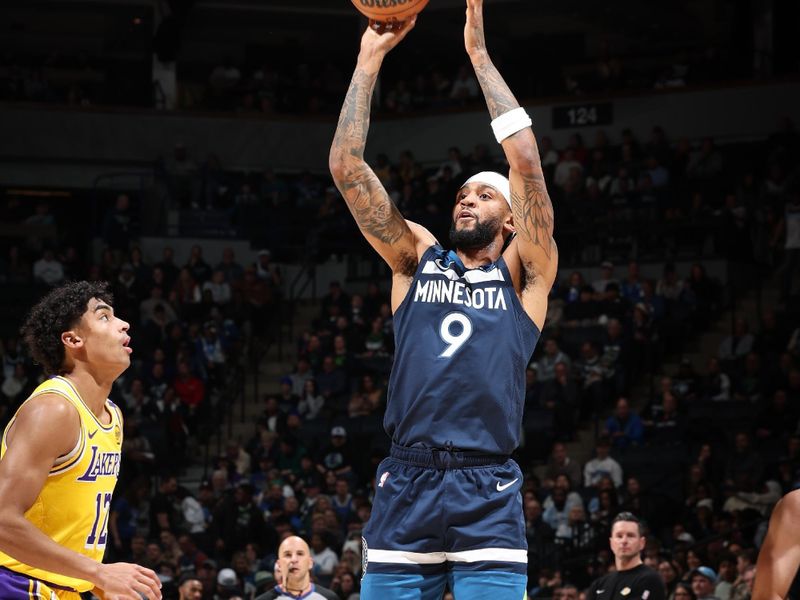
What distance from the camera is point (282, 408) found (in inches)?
691

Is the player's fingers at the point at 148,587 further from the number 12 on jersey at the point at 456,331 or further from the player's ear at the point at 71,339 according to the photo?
the number 12 on jersey at the point at 456,331

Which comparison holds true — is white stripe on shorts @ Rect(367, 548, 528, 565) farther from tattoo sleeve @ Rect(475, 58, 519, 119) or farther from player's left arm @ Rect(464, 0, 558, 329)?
tattoo sleeve @ Rect(475, 58, 519, 119)

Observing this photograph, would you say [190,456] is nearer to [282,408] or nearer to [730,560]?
[282,408]

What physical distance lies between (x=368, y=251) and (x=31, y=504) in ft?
56.4

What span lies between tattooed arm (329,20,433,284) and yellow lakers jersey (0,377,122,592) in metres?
1.27

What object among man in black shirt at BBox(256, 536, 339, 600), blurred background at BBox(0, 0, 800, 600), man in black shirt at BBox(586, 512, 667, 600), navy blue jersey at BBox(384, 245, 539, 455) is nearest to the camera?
navy blue jersey at BBox(384, 245, 539, 455)

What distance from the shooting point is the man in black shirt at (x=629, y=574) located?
8.95 meters

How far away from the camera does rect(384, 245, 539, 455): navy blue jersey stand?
454cm

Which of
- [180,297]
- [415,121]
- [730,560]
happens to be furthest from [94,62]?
[730,560]

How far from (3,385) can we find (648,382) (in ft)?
29.0

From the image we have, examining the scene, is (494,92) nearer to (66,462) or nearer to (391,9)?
(391,9)

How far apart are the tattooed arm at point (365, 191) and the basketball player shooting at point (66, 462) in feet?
3.43

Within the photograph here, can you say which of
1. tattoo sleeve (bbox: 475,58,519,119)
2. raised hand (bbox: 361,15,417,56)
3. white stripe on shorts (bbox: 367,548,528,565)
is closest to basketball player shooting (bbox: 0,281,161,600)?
white stripe on shorts (bbox: 367,548,528,565)

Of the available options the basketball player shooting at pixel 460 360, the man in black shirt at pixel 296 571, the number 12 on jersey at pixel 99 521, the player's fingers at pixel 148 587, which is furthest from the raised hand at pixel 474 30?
the man in black shirt at pixel 296 571
